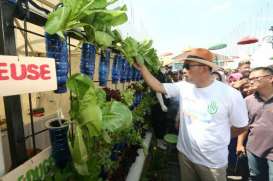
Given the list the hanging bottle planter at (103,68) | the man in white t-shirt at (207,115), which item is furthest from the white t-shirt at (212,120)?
the hanging bottle planter at (103,68)

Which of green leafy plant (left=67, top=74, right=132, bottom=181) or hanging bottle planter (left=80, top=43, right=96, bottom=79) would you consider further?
hanging bottle planter (left=80, top=43, right=96, bottom=79)

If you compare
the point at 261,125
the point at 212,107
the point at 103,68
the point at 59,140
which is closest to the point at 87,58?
the point at 103,68

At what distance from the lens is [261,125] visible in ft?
8.20

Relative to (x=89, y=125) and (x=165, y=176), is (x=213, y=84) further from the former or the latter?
(x=165, y=176)

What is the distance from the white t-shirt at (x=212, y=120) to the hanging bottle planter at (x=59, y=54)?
1.39m

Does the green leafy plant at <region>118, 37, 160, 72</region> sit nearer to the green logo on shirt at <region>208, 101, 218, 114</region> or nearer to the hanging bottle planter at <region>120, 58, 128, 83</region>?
the hanging bottle planter at <region>120, 58, 128, 83</region>

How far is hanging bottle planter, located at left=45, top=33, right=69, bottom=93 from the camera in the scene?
0.86 metres

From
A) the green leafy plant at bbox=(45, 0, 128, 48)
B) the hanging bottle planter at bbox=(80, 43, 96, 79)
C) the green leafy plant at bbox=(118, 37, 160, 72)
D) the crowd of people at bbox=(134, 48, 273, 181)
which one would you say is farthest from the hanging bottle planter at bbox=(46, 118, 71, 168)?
the crowd of people at bbox=(134, 48, 273, 181)

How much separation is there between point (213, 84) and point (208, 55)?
0.82 ft

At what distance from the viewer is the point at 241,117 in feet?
6.60

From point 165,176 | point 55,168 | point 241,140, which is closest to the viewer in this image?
point 55,168

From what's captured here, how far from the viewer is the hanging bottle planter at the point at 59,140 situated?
3.06ft

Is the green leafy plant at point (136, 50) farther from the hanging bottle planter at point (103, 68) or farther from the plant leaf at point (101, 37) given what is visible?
the plant leaf at point (101, 37)

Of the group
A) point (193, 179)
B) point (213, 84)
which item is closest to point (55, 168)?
point (213, 84)
